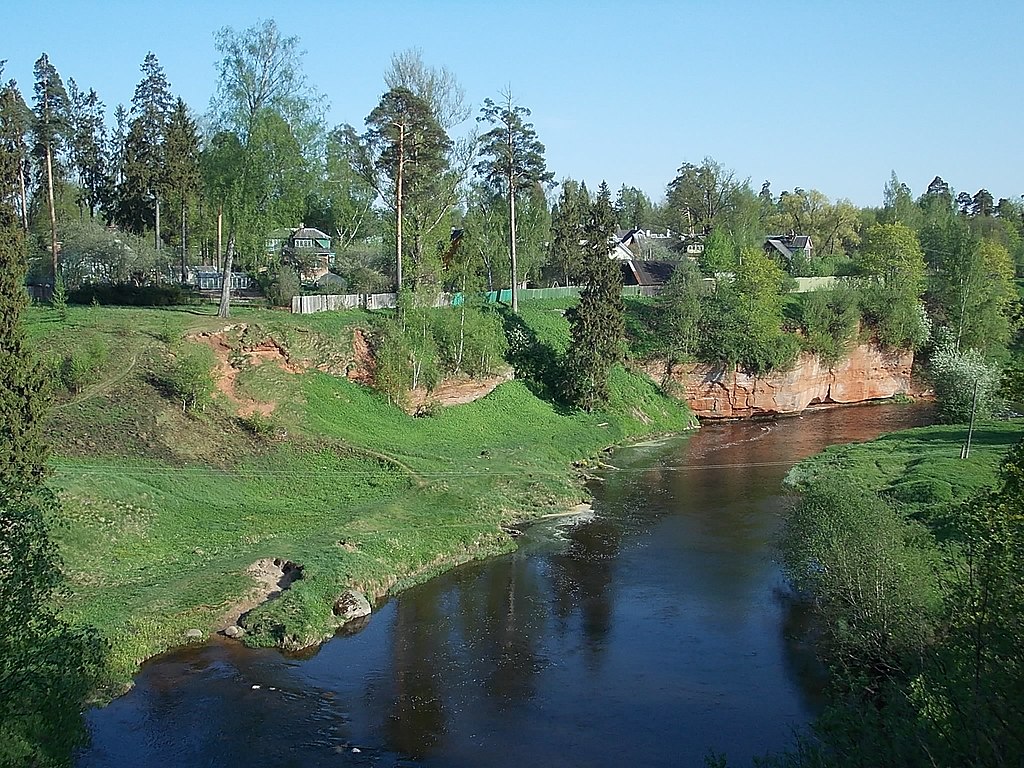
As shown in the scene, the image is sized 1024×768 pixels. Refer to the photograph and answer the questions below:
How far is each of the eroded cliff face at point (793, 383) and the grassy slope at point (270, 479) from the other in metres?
12.1

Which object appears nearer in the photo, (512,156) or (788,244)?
(512,156)

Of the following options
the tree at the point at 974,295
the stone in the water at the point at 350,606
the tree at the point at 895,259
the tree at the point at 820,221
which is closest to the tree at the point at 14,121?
the stone in the water at the point at 350,606

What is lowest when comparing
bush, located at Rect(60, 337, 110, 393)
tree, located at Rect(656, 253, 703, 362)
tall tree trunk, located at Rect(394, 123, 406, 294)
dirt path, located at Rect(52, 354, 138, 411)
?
dirt path, located at Rect(52, 354, 138, 411)

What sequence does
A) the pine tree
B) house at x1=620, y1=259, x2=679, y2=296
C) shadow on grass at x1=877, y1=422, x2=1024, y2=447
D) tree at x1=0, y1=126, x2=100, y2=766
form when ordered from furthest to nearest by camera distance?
house at x1=620, y1=259, x2=679, y2=296 < the pine tree < shadow on grass at x1=877, y1=422, x2=1024, y2=447 < tree at x1=0, y1=126, x2=100, y2=766

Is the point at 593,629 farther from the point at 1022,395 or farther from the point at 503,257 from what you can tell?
the point at 503,257

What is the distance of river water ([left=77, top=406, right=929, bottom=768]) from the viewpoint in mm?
20297

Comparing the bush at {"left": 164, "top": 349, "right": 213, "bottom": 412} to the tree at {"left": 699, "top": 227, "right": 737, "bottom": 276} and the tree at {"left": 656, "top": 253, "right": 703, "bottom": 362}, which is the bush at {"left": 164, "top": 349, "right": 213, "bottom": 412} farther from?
the tree at {"left": 699, "top": 227, "right": 737, "bottom": 276}

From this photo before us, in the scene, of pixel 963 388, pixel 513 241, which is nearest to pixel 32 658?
pixel 513 241

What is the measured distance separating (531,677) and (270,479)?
57.1ft

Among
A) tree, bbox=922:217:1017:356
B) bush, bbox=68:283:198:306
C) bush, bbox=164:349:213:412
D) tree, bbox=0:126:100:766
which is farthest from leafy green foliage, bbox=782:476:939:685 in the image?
tree, bbox=922:217:1017:356

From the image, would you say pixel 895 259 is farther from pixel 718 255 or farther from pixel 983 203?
pixel 983 203

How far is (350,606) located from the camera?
1105 inches

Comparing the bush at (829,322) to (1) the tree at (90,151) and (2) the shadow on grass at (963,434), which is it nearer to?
(2) the shadow on grass at (963,434)

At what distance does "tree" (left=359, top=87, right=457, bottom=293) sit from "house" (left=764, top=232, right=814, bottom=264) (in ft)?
136
